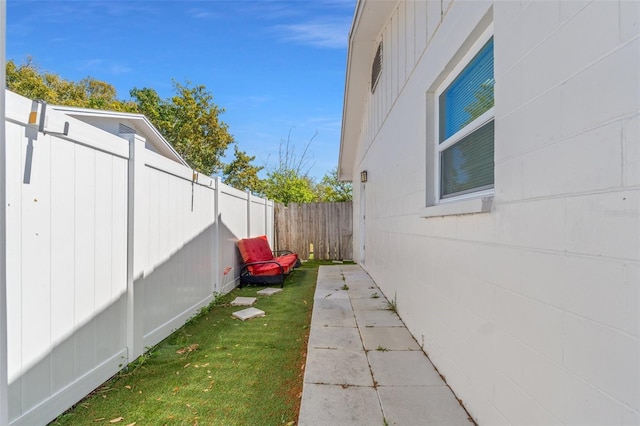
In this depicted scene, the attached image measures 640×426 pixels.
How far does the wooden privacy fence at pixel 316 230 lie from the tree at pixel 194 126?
10.7 metres

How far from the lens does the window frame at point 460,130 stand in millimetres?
2146

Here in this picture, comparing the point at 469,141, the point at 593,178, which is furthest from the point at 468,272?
the point at 593,178

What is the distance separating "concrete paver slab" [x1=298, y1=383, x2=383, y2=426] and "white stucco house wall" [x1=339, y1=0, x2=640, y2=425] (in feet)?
2.13

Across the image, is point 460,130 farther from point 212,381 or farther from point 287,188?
point 287,188

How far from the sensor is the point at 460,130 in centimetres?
262

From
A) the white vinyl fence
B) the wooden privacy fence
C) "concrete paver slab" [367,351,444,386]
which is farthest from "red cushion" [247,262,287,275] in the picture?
the wooden privacy fence

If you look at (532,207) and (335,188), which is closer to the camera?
(532,207)

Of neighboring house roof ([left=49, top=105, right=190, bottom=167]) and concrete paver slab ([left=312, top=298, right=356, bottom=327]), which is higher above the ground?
neighboring house roof ([left=49, top=105, right=190, bottom=167])

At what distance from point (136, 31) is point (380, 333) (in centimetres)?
1258

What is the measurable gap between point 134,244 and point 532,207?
3067mm

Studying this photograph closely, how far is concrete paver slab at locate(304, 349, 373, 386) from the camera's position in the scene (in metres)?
2.58

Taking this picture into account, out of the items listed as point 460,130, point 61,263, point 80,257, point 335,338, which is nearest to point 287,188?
point 335,338

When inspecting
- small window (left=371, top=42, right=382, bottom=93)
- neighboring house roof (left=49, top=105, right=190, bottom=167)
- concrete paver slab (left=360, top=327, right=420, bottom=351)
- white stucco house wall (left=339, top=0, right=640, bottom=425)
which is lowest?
concrete paver slab (left=360, top=327, right=420, bottom=351)

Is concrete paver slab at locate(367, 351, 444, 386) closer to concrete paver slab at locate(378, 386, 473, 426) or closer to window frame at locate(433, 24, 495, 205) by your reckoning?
concrete paver slab at locate(378, 386, 473, 426)
